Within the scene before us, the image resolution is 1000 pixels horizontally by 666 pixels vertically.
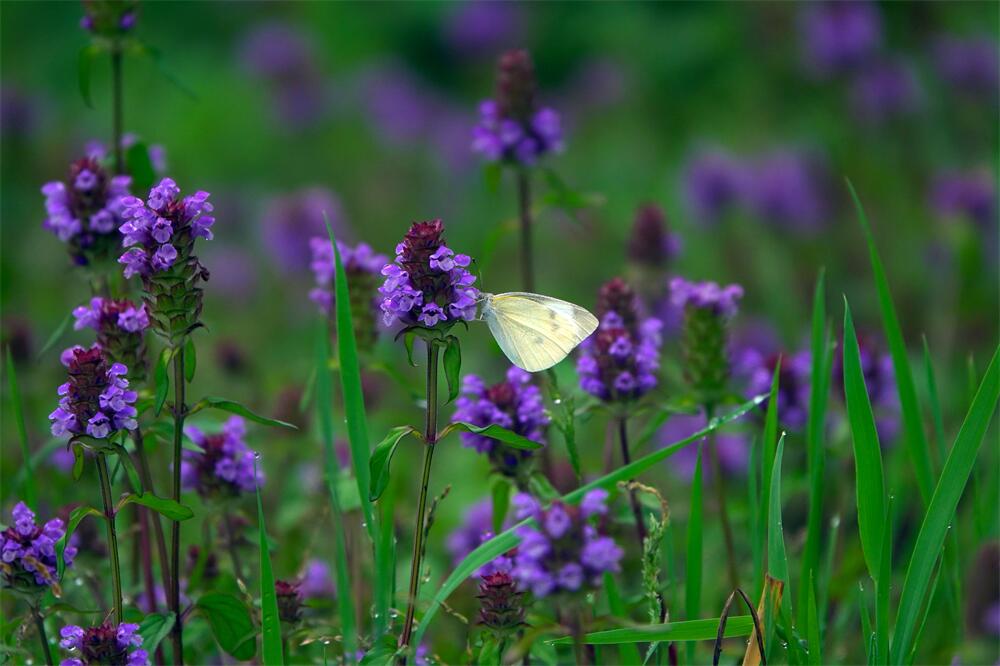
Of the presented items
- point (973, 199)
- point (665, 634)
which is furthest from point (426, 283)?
point (973, 199)

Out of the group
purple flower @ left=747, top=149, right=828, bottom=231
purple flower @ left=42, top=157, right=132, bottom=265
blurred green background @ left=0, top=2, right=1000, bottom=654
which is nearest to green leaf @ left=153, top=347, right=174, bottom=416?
purple flower @ left=42, top=157, right=132, bottom=265

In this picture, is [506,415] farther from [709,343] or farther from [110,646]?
[110,646]

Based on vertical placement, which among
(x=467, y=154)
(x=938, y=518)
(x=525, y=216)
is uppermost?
(x=467, y=154)

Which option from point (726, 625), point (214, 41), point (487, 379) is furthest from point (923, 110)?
point (214, 41)

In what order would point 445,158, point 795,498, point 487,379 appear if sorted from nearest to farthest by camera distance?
point 795,498 → point 487,379 → point 445,158

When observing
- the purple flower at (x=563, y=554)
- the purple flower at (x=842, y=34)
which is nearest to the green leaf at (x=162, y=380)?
the purple flower at (x=563, y=554)

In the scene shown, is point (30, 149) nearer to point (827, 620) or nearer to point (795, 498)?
point (795, 498)

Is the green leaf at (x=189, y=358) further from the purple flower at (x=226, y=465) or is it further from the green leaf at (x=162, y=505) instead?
the purple flower at (x=226, y=465)
